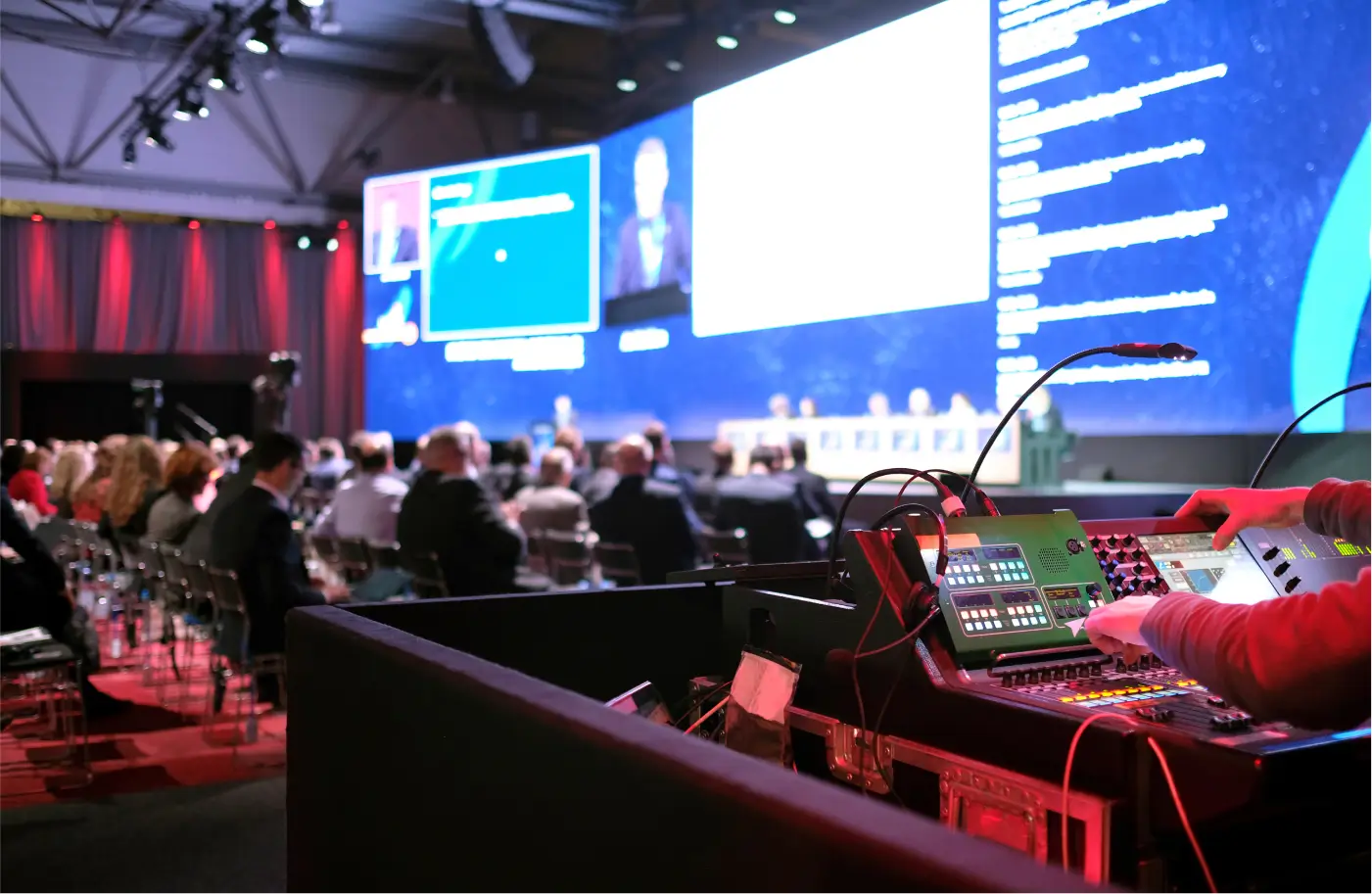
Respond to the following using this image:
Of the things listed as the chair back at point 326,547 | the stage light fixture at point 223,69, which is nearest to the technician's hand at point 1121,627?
the chair back at point 326,547

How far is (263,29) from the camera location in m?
8.70

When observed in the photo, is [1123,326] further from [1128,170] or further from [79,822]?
[79,822]

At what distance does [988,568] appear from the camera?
1330 mm

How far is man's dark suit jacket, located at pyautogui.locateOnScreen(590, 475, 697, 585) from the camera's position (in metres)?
5.42

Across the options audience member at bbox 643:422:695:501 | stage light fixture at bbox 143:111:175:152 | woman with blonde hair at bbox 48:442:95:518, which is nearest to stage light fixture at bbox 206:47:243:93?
stage light fixture at bbox 143:111:175:152

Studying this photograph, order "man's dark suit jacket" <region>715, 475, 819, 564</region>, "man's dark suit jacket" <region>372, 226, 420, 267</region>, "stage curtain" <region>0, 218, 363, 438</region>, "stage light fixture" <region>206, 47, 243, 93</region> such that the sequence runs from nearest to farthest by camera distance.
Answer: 1. "man's dark suit jacket" <region>715, 475, 819, 564</region>
2. "stage light fixture" <region>206, 47, 243, 93</region>
3. "man's dark suit jacket" <region>372, 226, 420, 267</region>
4. "stage curtain" <region>0, 218, 363, 438</region>

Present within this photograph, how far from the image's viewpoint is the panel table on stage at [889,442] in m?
5.82

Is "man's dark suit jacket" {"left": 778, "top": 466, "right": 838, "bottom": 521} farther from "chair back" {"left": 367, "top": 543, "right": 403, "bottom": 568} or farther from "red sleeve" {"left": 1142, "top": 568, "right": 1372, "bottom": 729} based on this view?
"red sleeve" {"left": 1142, "top": 568, "right": 1372, "bottom": 729}

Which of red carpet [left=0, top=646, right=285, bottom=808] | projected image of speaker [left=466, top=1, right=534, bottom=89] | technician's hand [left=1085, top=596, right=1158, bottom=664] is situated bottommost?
red carpet [left=0, top=646, right=285, bottom=808]

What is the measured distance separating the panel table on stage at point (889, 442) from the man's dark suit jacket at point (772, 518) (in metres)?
0.42

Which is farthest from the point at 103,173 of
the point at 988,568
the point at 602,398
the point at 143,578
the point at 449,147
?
the point at 988,568

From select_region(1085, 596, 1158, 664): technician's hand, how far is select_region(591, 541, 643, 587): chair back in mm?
4165

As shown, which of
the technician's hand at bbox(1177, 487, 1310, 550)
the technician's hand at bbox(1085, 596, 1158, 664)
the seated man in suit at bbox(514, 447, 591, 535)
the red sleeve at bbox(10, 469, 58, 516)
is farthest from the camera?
the red sleeve at bbox(10, 469, 58, 516)

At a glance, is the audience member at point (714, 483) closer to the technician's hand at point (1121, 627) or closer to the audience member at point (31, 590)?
the audience member at point (31, 590)
